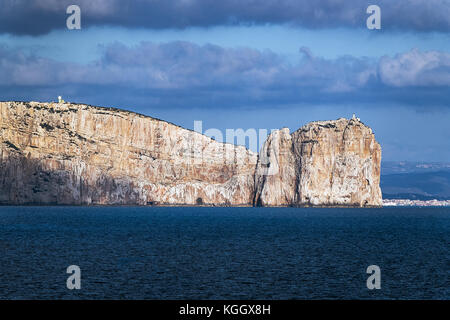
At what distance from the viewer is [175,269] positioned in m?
64.7

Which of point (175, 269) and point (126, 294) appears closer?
point (126, 294)
